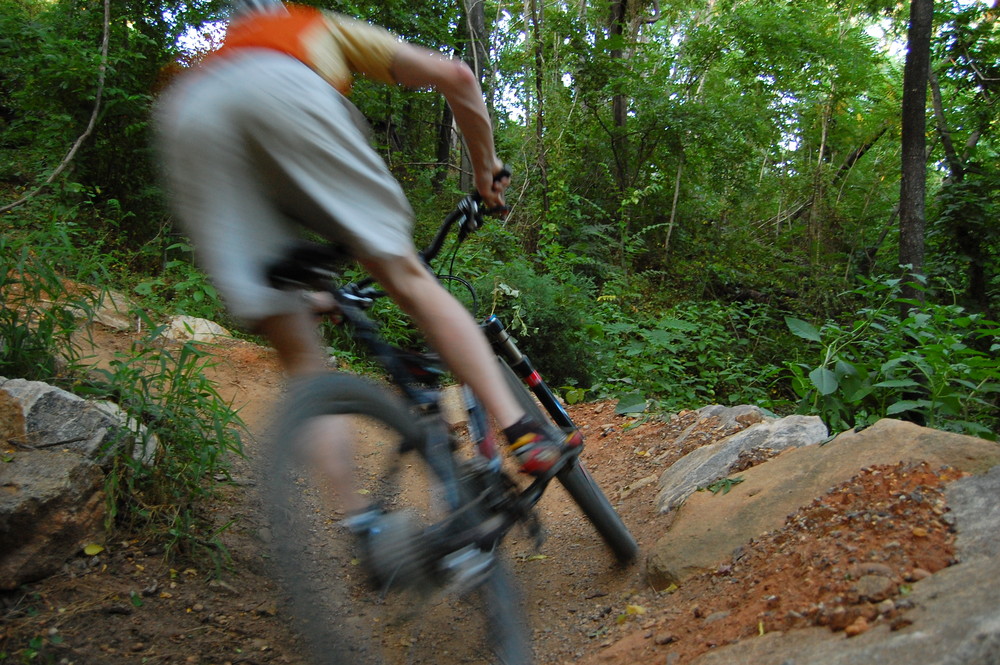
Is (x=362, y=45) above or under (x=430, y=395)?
above

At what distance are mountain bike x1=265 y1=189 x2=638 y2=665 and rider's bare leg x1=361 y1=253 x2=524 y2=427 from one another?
15cm

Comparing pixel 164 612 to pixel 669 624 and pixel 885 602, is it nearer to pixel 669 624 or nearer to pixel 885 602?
pixel 669 624

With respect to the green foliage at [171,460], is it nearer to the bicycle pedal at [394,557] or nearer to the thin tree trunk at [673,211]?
the bicycle pedal at [394,557]

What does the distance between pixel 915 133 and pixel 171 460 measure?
25.8 feet

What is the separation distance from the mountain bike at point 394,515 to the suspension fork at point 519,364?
1.24ft

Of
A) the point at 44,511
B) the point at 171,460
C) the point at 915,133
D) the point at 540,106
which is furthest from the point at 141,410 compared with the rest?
the point at 915,133

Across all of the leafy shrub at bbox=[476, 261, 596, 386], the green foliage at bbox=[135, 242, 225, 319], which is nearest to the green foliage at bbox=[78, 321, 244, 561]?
the green foliage at bbox=[135, 242, 225, 319]

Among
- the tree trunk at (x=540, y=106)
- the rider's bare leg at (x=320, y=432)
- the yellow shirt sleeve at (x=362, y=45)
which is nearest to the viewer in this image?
the rider's bare leg at (x=320, y=432)

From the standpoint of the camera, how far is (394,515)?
1.59 metres

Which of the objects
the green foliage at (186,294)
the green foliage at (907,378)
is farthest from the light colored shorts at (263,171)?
the green foliage at (186,294)

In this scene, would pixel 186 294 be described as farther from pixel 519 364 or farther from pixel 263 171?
pixel 263 171

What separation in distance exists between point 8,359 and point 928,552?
10.6 feet

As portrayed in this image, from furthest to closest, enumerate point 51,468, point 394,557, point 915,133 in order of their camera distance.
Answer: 1. point 915,133
2. point 51,468
3. point 394,557

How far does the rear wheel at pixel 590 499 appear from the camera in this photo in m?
2.31
